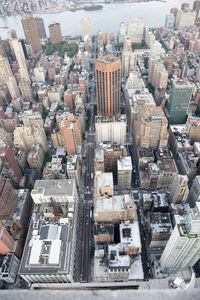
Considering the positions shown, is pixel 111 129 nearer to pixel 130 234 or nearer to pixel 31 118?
pixel 31 118

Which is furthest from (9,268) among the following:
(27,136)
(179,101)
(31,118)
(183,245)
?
(179,101)

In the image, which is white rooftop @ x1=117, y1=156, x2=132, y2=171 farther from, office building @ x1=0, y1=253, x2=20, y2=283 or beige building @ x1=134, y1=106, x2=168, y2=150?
office building @ x1=0, y1=253, x2=20, y2=283

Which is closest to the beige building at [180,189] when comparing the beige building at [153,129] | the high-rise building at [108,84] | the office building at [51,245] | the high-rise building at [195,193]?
the high-rise building at [195,193]

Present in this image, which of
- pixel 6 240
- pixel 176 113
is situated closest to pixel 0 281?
pixel 6 240

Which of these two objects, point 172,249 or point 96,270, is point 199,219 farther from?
point 96,270

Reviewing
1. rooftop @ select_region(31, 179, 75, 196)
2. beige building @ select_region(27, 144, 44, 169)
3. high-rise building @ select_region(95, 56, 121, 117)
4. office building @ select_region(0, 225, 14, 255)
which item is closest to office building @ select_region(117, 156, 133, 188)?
rooftop @ select_region(31, 179, 75, 196)

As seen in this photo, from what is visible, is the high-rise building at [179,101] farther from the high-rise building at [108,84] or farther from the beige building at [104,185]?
the beige building at [104,185]
